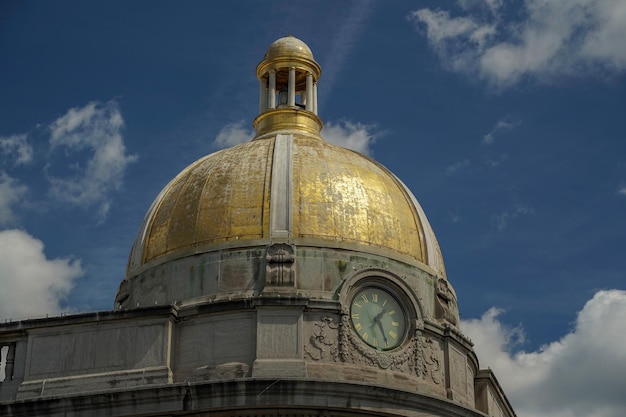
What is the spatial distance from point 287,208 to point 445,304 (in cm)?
543

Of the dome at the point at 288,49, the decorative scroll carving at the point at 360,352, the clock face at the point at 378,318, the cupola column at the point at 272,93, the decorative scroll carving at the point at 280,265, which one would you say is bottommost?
Answer: the decorative scroll carving at the point at 360,352

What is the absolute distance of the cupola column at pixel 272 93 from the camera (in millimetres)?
44869

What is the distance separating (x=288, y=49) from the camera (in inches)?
1793

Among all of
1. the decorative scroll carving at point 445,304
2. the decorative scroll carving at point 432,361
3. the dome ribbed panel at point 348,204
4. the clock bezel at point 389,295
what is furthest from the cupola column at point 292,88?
the decorative scroll carving at point 432,361

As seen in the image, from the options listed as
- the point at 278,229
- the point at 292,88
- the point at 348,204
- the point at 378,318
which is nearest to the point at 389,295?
the point at 378,318

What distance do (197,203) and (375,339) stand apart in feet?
22.3

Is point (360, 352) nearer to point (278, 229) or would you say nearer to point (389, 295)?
point (389, 295)

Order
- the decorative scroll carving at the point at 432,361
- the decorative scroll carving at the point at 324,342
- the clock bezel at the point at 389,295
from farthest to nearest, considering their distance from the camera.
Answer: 1. the decorative scroll carving at the point at 432,361
2. the clock bezel at the point at 389,295
3. the decorative scroll carving at the point at 324,342

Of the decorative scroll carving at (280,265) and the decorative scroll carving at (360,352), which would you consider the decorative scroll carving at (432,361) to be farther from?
the decorative scroll carving at (280,265)

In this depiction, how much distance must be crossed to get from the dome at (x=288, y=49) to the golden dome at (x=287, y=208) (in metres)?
4.91

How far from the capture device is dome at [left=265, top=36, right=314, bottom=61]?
45469mm

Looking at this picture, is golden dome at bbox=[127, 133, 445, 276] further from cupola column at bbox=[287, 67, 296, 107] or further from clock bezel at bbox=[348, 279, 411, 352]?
cupola column at bbox=[287, 67, 296, 107]

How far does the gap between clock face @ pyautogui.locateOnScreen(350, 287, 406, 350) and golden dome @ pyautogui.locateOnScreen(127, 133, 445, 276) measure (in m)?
1.48

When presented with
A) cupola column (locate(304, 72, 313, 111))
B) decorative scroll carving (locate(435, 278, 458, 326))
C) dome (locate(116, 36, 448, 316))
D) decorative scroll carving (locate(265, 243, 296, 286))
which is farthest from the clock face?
cupola column (locate(304, 72, 313, 111))
